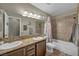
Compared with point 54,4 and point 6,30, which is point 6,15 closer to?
point 6,30

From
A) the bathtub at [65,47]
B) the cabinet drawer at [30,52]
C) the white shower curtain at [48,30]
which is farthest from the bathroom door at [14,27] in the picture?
the bathtub at [65,47]

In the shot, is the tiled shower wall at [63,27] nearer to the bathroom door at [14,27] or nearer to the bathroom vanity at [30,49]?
the bathroom vanity at [30,49]

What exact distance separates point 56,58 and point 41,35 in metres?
0.48

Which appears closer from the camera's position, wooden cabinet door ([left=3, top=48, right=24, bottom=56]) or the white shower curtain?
wooden cabinet door ([left=3, top=48, right=24, bottom=56])

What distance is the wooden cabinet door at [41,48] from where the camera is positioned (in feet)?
5.16

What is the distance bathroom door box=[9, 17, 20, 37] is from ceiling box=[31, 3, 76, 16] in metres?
0.42

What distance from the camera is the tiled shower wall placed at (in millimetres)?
1508

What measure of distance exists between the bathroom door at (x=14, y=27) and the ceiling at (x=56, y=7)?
16.7 inches

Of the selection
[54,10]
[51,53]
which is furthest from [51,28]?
[51,53]

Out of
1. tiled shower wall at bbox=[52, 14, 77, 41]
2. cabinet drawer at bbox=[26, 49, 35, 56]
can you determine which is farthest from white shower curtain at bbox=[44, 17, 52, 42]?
cabinet drawer at bbox=[26, 49, 35, 56]

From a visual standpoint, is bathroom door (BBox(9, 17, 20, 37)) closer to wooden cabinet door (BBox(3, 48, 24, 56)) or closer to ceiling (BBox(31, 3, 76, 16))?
wooden cabinet door (BBox(3, 48, 24, 56))

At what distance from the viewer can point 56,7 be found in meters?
1.55

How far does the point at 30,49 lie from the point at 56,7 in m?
0.86

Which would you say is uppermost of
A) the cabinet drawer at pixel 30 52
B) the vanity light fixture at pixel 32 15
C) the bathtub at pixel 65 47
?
the vanity light fixture at pixel 32 15
